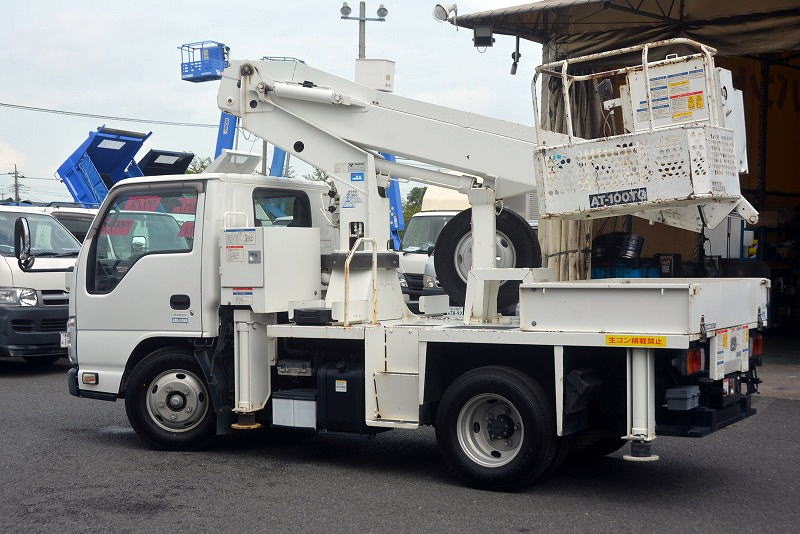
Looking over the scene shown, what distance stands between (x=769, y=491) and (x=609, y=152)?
2.71 meters

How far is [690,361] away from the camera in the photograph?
6672 millimetres

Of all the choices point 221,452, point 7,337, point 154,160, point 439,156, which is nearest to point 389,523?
point 221,452

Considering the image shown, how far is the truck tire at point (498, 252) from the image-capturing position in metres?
8.44

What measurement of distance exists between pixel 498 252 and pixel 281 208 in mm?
2020

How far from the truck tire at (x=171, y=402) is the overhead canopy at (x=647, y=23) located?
7.86 meters

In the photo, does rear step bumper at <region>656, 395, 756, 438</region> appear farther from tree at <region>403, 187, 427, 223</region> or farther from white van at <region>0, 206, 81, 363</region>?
tree at <region>403, 187, 427, 223</region>

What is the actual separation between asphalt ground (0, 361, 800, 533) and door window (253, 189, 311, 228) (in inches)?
80.3

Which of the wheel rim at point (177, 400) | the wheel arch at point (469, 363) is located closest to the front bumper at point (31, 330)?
the wheel rim at point (177, 400)

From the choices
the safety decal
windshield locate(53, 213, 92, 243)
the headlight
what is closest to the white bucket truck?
the safety decal

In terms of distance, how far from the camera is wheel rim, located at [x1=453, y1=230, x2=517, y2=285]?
28.0 ft

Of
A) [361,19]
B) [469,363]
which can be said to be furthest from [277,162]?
[361,19]

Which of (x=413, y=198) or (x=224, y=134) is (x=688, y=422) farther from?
(x=413, y=198)

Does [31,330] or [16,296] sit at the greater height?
[16,296]

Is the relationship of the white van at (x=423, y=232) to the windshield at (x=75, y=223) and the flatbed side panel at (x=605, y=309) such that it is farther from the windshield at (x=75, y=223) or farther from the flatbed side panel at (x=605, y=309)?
the flatbed side panel at (x=605, y=309)
